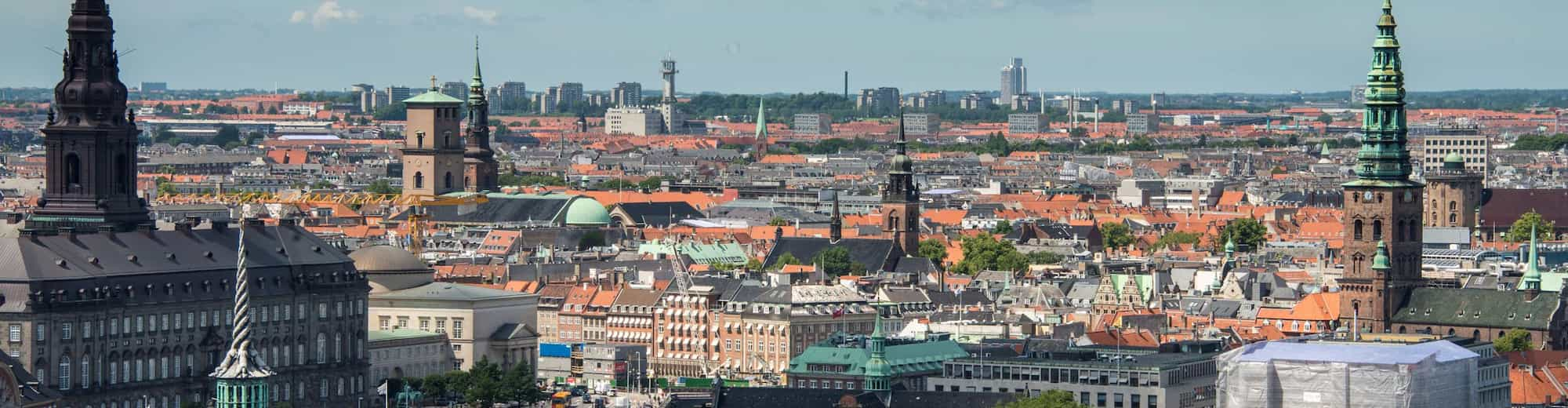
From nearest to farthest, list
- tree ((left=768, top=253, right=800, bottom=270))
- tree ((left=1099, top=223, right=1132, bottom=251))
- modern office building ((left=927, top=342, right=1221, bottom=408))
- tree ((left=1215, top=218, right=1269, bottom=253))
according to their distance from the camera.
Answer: modern office building ((left=927, top=342, right=1221, bottom=408))
tree ((left=768, top=253, right=800, bottom=270))
tree ((left=1215, top=218, right=1269, bottom=253))
tree ((left=1099, top=223, right=1132, bottom=251))

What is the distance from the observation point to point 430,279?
112188mm

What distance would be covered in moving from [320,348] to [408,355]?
7.66 metres

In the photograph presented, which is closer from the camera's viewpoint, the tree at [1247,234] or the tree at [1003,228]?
the tree at [1247,234]

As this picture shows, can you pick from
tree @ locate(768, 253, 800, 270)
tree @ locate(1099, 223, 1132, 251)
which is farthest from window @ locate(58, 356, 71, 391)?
tree @ locate(1099, 223, 1132, 251)

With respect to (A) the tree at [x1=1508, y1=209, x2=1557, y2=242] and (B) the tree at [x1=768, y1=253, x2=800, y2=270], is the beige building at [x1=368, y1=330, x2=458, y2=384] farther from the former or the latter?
(A) the tree at [x1=1508, y1=209, x2=1557, y2=242]

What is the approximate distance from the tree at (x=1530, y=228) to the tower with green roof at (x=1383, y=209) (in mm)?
59386

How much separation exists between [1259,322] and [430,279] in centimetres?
2477

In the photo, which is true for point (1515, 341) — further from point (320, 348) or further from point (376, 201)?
point (376, 201)

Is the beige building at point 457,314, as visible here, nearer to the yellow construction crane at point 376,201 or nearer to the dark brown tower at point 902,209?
the dark brown tower at point 902,209

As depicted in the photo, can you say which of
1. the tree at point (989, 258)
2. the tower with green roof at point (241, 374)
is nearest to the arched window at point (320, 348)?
the tower with green roof at point (241, 374)

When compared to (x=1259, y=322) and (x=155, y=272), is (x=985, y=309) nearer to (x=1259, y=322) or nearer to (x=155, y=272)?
(x=1259, y=322)

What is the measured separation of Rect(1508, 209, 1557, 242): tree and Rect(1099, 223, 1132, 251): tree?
1753 centimetres

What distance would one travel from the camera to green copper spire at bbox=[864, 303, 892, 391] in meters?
87.0

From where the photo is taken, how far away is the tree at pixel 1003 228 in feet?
585
